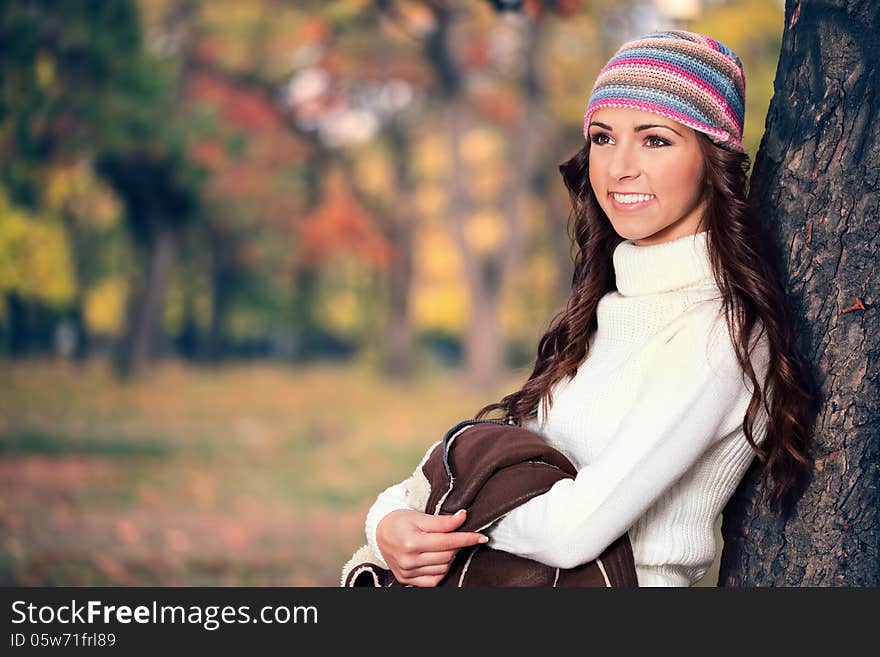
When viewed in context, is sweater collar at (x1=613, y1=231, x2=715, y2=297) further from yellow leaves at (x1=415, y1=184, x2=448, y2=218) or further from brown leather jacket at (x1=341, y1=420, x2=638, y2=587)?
yellow leaves at (x1=415, y1=184, x2=448, y2=218)

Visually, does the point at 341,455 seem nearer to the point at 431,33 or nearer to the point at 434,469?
the point at 431,33

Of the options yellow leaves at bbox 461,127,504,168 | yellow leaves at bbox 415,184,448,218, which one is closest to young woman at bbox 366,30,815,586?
yellow leaves at bbox 461,127,504,168

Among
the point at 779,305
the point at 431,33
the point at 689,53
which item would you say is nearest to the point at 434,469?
the point at 779,305

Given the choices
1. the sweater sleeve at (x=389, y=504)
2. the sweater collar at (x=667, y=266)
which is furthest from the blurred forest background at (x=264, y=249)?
the sweater collar at (x=667, y=266)

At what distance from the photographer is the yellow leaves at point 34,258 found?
42.5 feet

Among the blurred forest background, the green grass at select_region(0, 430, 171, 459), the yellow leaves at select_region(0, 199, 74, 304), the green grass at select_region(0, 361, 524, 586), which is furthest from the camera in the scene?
the yellow leaves at select_region(0, 199, 74, 304)

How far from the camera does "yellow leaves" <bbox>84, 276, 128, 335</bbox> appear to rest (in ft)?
51.4

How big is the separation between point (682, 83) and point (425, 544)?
1.00 metres

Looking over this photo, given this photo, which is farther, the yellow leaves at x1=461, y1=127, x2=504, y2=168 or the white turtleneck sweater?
the yellow leaves at x1=461, y1=127, x2=504, y2=168

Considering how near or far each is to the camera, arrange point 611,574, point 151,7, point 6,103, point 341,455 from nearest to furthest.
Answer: point 611,574
point 6,103
point 341,455
point 151,7

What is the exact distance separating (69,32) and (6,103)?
3.28 ft

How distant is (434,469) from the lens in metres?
2.08

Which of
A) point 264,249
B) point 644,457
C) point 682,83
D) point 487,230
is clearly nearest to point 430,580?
point 644,457

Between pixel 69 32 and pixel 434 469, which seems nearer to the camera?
pixel 434 469
